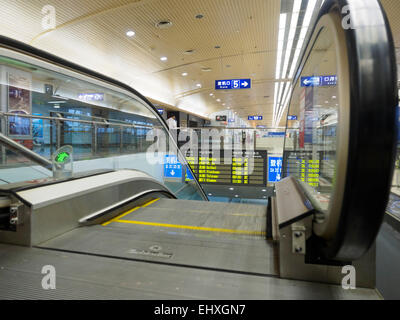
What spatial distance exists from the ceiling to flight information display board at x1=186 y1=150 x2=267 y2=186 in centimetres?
453

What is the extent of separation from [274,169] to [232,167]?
138cm

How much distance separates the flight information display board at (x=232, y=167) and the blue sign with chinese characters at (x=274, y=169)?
0.49 metres

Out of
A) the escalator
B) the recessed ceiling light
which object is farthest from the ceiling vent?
the escalator

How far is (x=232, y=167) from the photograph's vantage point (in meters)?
8.24

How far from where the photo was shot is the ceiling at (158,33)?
8.00 m

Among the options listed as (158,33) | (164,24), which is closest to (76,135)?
(164,24)

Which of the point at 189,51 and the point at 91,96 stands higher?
the point at 189,51

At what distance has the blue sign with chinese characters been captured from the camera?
331 inches

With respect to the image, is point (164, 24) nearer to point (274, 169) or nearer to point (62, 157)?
point (274, 169)

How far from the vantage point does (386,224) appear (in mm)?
2656

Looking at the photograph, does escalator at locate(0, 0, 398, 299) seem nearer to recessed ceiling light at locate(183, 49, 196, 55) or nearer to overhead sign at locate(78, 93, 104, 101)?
recessed ceiling light at locate(183, 49, 196, 55)

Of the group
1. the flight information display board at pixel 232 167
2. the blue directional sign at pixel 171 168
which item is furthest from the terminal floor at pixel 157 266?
the blue directional sign at pixel 171 168
